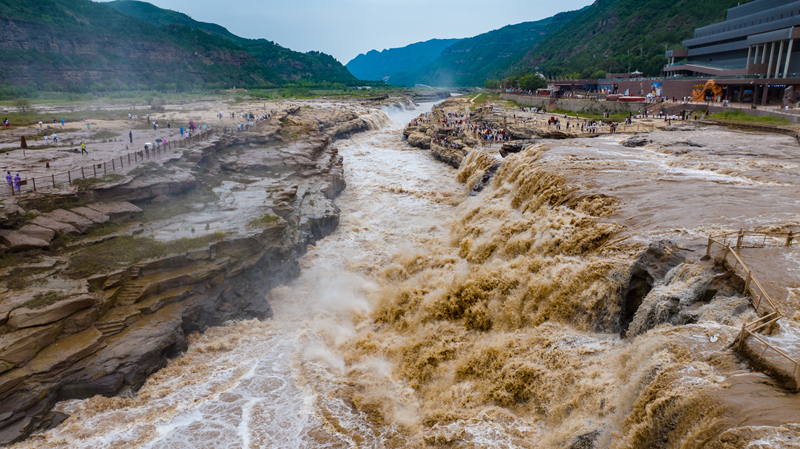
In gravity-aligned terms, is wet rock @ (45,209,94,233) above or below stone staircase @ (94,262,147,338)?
above

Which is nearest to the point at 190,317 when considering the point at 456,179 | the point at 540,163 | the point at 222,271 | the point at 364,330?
the point at 222,271

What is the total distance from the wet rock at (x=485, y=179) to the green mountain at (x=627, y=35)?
69.6 meters

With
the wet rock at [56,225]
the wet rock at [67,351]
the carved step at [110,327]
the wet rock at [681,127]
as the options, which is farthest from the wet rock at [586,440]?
the wet rock at [681,127]

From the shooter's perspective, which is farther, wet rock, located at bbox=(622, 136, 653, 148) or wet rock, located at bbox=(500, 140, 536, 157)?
wet rock, located at bbox=(500, 140, 536, 157)

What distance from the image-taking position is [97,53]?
97.1 meters

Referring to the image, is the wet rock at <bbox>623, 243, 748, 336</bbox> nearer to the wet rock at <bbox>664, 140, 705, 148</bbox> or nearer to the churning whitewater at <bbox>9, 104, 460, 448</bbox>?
the churning whitewater at <bbox>9, 104, 460, 448</bbox>

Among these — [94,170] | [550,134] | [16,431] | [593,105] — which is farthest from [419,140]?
[16,431]

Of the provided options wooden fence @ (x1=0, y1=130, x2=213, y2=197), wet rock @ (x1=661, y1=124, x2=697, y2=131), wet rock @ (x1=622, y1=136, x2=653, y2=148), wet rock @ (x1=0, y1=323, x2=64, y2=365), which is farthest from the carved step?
wet rock @ (x1=661, y1=124, x2=697, y2=131)

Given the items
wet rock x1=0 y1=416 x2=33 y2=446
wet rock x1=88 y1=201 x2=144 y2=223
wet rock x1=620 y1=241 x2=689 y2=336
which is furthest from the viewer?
wet rock x1=88 y1=201 x2=144 y2=223

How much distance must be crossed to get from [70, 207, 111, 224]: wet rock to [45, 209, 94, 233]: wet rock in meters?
0.20

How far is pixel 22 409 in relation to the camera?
1077 centimetres

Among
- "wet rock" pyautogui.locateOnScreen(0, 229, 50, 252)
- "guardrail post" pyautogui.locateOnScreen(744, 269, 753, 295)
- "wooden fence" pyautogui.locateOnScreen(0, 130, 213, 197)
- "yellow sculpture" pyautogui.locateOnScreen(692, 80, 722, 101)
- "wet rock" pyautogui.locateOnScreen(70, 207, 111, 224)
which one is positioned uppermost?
"yellow sculpture" pyautogui.locateOnScreen(692, 80, 722, 101)

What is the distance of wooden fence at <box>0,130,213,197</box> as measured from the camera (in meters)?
17.6

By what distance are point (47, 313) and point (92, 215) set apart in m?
6.64
